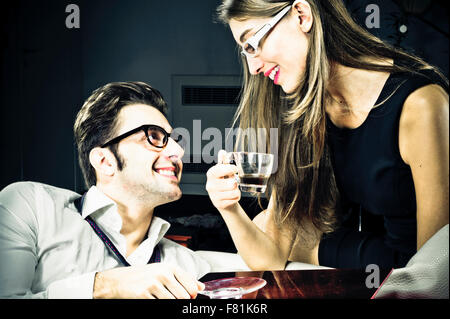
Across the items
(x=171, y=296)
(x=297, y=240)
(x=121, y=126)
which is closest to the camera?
(x=171, y=296)

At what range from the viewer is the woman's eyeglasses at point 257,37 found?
3.89 feet

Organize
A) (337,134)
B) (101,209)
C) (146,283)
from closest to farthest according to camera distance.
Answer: (146,283)
(101,209)
(337,134)

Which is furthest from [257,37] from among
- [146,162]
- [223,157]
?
[146,162]

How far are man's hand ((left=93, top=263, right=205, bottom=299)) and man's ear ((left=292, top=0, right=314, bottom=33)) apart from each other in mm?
756

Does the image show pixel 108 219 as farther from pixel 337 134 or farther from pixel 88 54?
pixel 337 134

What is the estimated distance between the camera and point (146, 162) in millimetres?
1164

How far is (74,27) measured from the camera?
3.93 feet

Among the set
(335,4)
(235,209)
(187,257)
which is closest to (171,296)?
(187,257)

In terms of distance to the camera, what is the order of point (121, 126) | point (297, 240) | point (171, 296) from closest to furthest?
point (171, 296)
point (121, 126)
point (297, 240)

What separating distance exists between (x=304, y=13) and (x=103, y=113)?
2.09 feet

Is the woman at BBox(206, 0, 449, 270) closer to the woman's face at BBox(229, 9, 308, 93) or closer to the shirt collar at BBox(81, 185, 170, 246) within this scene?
the woman's face at BBox(229, 9, 308, 93)

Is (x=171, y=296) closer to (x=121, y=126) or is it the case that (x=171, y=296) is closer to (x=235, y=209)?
(x=235, y=209)

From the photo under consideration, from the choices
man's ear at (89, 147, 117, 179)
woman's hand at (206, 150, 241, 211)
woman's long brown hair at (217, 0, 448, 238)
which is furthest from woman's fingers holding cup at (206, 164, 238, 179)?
man's ear at (89, 147, 117, 179)
